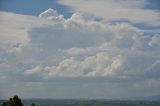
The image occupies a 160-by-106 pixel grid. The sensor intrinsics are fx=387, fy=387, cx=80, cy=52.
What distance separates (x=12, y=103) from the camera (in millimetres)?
66750
